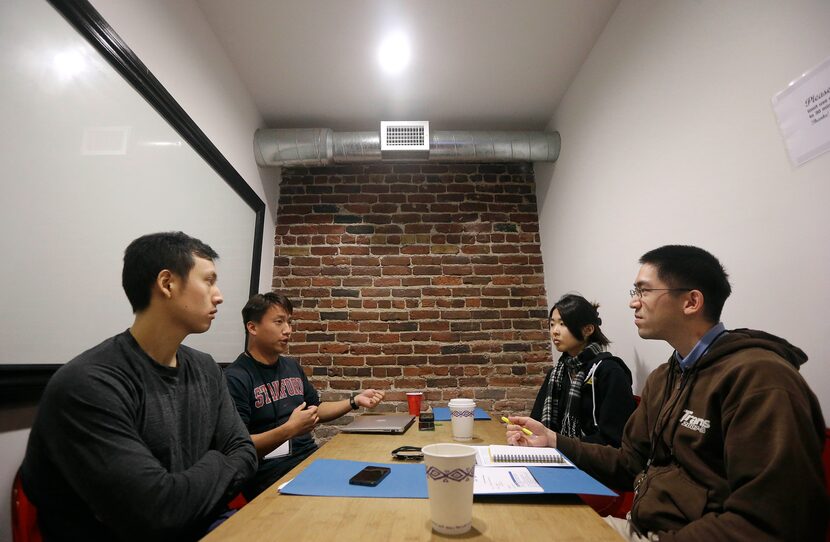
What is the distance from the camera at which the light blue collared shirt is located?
1.08 m

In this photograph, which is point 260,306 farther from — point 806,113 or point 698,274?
point 806,113

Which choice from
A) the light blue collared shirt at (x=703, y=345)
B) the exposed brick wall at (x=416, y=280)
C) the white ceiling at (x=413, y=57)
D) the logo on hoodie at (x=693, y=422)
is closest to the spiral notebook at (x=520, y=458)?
the logo on hoodie at (x=693, y=422)

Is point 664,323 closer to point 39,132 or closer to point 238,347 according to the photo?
point 39,132

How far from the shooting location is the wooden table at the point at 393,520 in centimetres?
66

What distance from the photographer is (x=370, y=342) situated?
3.07 m

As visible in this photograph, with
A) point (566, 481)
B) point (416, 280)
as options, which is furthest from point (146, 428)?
point (416, 280)

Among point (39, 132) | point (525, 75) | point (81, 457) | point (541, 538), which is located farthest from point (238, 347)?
point (525, 75)

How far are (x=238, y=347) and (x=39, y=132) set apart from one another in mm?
1657

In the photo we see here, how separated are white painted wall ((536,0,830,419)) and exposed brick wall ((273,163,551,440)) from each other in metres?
0.70

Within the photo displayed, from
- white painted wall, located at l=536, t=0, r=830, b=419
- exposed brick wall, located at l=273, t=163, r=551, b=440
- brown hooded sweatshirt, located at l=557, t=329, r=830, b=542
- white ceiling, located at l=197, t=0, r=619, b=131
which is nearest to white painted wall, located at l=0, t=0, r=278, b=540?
white ceiling, located at l=197, t=0, r=619, b=131

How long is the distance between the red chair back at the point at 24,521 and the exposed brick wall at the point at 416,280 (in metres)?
2.08

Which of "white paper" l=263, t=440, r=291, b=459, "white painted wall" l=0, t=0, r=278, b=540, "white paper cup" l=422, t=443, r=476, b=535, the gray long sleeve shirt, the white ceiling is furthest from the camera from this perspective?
the white ceiling

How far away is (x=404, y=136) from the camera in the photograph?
2896 millimetres

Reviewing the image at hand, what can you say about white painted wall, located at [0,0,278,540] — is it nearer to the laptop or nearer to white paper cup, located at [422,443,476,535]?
the laptop
